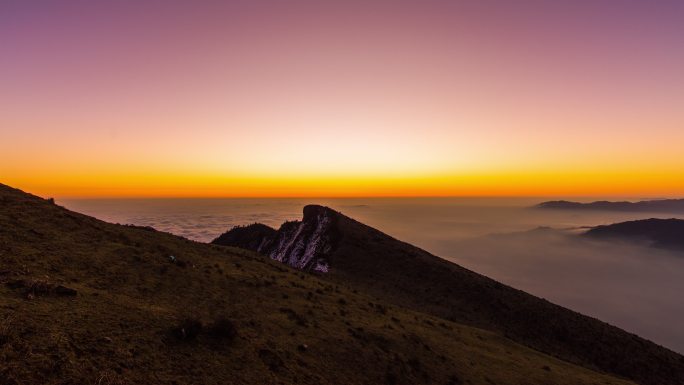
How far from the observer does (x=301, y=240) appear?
107 meters

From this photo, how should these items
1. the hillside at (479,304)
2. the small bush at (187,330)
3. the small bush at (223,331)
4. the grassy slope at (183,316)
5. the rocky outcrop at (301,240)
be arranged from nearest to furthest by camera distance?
the grassy slope at (183,316) < the small bush at (187,330) < the small bush at (223,331) < the hillside at (479,304) < the rocky outcrop at (301,240)

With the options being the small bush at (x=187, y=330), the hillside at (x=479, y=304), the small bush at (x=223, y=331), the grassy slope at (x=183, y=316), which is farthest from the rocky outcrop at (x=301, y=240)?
the small bush at (x=187, y=330)

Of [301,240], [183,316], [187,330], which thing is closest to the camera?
[187,330]

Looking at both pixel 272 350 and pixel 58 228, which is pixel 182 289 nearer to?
pixel 272 350

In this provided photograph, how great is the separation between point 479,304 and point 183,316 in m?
59.1

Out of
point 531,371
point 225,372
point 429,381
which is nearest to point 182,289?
point 225,372

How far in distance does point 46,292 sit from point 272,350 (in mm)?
11135

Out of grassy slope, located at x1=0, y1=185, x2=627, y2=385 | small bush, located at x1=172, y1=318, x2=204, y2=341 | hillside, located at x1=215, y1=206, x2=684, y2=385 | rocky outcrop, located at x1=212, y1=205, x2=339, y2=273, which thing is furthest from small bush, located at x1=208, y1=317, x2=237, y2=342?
rocky outcrop, located at x1=212, y1=205, x2=339, y2=273

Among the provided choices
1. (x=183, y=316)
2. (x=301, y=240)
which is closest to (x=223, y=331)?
(x=183, y=316)

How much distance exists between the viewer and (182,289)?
24609 millimetres

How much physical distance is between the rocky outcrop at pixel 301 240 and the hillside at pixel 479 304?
59 centimetres

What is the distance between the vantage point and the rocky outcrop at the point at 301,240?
90.1m

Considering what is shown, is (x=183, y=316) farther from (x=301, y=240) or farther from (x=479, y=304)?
(x=301, y=240)

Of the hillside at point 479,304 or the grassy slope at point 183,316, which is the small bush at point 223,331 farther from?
the hillside at point 479,304
